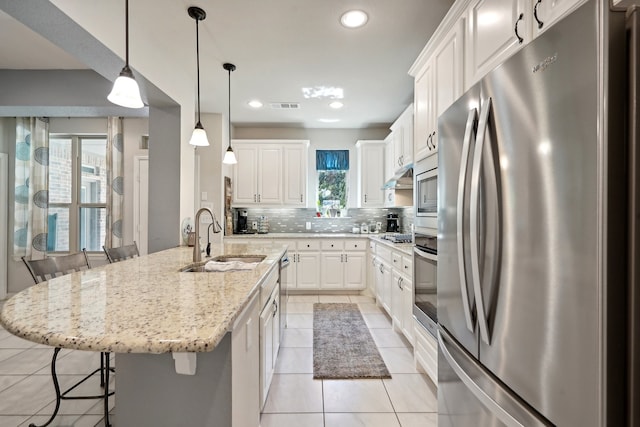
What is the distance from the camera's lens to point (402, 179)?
145 inches

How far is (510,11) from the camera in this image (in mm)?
1220

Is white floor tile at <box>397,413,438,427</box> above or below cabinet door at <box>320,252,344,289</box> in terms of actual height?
below

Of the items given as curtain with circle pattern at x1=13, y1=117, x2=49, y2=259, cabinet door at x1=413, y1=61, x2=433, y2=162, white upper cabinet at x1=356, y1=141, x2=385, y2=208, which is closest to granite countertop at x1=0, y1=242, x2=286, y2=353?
cabinet door at x1=413, y1=61, x2=433, y2=162

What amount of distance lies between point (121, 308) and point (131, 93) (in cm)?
114

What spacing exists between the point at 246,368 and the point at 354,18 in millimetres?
2499

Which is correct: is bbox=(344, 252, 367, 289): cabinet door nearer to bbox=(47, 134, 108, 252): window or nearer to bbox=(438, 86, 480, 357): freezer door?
bbox=(438, 86, 480, 357): freezer door

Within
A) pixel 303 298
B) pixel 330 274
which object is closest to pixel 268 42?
pixel 330 274

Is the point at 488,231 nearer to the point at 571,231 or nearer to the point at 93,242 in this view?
the point at 571,231

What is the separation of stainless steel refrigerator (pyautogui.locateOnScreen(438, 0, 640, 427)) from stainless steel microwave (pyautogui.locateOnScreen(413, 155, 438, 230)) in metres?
0.84

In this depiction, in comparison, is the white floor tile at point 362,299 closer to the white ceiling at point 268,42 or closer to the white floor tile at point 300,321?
the white floor tile at point 300,321

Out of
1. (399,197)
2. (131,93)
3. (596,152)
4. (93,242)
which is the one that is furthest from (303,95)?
(93,242)

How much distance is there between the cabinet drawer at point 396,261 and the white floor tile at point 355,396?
1068mm

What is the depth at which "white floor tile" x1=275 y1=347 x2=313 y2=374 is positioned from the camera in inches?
89.4

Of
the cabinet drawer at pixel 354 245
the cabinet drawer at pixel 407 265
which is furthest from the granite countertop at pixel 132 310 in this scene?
the cabinet drawer at pixel 354 245
